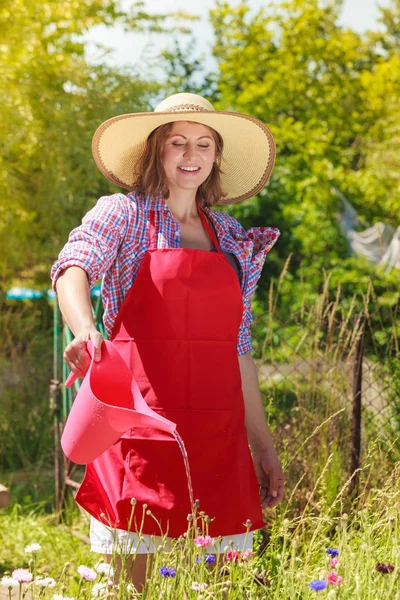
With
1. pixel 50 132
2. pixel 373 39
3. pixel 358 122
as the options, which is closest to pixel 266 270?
pixel 50 132

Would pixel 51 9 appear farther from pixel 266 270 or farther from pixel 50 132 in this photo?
pixel 266 270

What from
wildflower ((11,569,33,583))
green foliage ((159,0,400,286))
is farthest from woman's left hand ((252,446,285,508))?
green foliage ((159,0,400,286))

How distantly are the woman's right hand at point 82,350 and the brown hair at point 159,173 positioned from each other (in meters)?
0.59

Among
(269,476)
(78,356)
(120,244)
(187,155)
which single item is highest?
(187,155)

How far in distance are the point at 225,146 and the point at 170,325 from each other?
0.76m

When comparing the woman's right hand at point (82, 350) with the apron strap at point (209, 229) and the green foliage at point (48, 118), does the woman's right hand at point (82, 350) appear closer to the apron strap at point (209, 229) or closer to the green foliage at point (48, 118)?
the apron strap at point (209, 229)

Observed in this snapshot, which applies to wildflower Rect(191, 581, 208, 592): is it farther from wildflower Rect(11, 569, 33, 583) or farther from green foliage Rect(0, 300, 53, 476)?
green foliage Rect(0, 300, 53, 476)

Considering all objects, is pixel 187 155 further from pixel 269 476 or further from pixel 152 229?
pixel 269 476

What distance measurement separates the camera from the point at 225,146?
270cm

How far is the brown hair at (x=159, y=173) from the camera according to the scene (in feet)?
7.86

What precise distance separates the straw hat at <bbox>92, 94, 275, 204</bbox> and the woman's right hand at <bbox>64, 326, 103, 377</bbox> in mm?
733

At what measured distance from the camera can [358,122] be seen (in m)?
21.3

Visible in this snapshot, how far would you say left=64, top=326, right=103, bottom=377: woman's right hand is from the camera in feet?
6.19

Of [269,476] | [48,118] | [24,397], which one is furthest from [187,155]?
[48,118]
